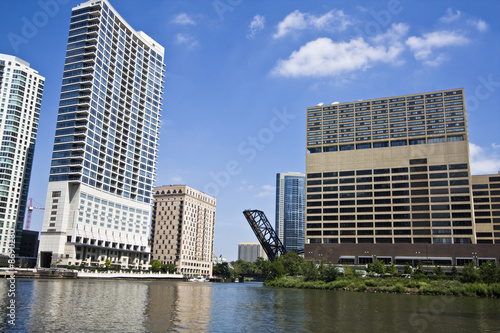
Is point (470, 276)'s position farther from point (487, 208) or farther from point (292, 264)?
point (487, 208)

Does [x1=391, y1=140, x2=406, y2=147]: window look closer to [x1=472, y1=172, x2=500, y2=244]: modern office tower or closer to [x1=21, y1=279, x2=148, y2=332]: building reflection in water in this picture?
[x1=472, y1=172, x2=500, y2=244]: modern office tower

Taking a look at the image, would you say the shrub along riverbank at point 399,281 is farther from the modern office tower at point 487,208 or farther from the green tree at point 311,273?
the modern office tower at point 487,208

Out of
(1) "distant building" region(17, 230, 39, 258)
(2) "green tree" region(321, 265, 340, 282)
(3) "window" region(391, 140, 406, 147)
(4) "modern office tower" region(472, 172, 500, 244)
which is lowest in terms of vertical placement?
(2) "green tree" region(321, 265, 340, 282)

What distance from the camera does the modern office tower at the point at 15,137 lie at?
181m

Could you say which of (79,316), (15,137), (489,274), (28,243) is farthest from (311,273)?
(15,137)

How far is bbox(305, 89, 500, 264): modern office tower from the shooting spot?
468ft

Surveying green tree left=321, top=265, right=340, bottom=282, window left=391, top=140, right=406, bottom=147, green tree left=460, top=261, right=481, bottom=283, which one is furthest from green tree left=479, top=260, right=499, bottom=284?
window left=391, top=140, right=406, bottom=147

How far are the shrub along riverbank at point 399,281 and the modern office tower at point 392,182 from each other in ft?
90.0

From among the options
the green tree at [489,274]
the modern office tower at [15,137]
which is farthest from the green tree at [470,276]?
the modern office tower at [15,137]

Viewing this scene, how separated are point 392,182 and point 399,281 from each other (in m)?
61.1

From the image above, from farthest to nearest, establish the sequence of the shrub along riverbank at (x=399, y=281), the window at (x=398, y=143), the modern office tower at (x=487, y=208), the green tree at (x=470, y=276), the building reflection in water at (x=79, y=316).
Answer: the modern office tower at (x=487, y=208), the window at (x=398, y=143), the green tree at (x=470, y=276), the shrub along riverbank at (x=399, y=281), the building reflection in water at (x=79, y=316)

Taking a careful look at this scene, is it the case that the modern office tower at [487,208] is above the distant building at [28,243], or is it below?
above

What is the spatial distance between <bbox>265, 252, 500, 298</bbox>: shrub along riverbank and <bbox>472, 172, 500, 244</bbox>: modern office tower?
61.7 metres

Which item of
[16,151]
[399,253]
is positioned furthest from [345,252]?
[16,151]
